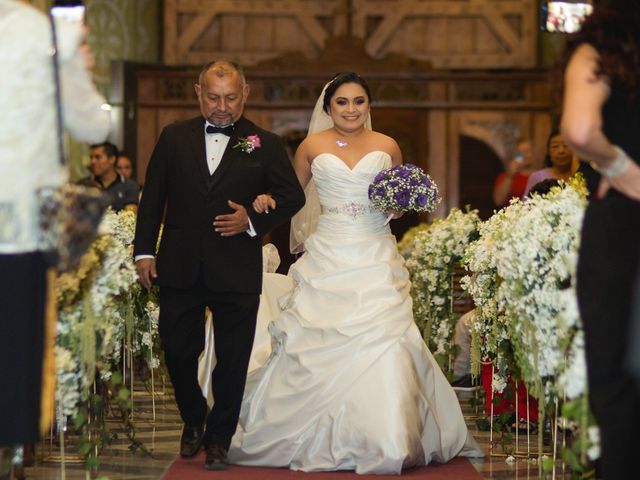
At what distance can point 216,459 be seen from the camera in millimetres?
6398

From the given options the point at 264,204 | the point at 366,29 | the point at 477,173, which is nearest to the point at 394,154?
the point at 264,204

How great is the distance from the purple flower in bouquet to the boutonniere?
87 cm

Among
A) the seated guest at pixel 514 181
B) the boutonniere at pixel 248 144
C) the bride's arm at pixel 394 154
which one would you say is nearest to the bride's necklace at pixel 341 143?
the bride's arm at pixel 394 154

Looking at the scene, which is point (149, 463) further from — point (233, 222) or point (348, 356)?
point (233, 222)

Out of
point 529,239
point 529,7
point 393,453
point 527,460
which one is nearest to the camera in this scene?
point 529,239

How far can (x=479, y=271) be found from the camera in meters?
6.99

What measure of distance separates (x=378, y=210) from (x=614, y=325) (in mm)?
3401

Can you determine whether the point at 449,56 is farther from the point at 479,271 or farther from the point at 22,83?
the point at 22,83

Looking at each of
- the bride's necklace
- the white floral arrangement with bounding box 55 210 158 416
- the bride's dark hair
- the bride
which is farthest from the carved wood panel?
the white floral arrangement with bounding box 55 210 158 416

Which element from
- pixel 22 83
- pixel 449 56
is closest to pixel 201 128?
pixel 22 83

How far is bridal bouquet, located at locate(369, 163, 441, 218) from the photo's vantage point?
6902 millimetres

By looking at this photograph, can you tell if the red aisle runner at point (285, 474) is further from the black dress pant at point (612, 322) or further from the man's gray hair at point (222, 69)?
the black dress pant at point (612, 322)

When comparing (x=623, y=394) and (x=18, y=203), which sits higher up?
(x=18, y=203)

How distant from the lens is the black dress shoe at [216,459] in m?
6.39
